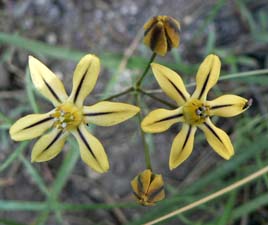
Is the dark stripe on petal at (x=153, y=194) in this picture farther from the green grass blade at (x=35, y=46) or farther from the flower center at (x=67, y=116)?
the green grass blade at (x=35, y=46)

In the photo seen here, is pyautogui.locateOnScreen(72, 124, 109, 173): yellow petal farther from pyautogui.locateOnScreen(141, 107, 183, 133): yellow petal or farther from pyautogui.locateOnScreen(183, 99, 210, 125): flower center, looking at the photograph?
pyautogui.locateOnScreen(183, 99, 210, 125): flower center

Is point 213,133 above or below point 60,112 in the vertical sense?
below

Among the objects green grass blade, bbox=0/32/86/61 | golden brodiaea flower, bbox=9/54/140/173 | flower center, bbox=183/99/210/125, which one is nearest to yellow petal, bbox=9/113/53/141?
golden brodiaea flower, bbox=9/54/140/173

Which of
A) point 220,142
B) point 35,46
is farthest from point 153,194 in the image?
point 35,46

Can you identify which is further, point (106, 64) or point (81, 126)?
point (106, 64)

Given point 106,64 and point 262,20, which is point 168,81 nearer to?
point 106,64

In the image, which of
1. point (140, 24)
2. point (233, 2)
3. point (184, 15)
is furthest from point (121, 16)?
point (233, 2)

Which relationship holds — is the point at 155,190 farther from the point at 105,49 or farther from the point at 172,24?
the point at 105,49
